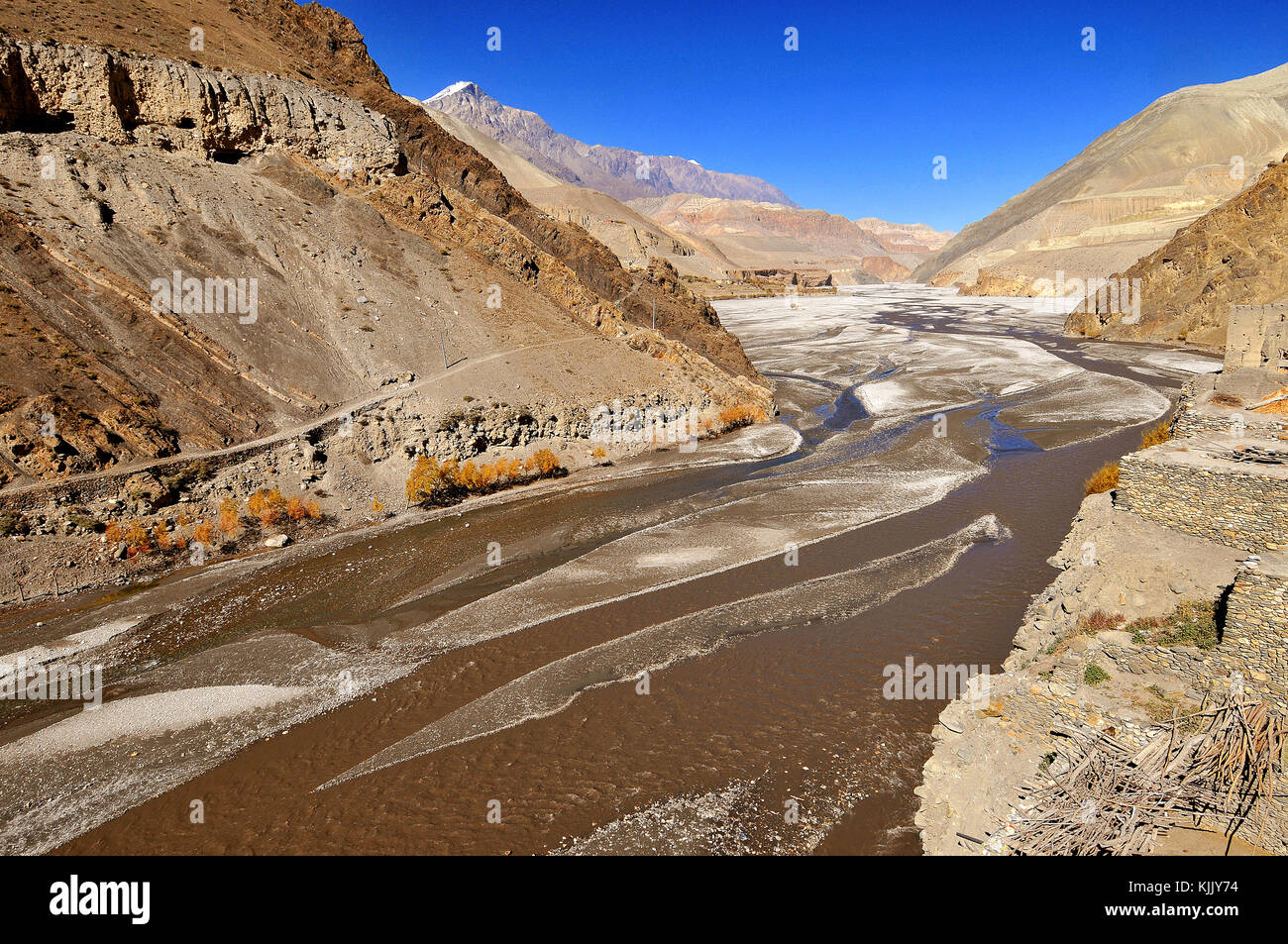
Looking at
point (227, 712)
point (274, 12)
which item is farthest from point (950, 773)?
point (274, 12)

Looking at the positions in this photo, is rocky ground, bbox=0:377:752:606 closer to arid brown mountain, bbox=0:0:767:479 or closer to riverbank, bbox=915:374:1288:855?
arid brown mountain, bbox=0:0:767:479

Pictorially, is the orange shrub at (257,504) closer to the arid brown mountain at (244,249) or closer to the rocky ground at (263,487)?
the rocky ground at (263,487)

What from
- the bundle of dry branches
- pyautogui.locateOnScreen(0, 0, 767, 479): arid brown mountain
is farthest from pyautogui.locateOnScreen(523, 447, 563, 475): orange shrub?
the bundle of dry branches

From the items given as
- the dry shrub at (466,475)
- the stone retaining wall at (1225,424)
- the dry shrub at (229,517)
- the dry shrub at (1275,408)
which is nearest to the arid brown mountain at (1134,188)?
the dry shrub at (1275,408)

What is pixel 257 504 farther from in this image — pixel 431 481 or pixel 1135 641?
pixel 1135 641

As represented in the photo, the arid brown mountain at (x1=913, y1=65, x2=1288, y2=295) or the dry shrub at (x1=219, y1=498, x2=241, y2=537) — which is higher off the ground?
the arid brown mountain at (x1=913, y1=65, x2=1288, y2=295)
